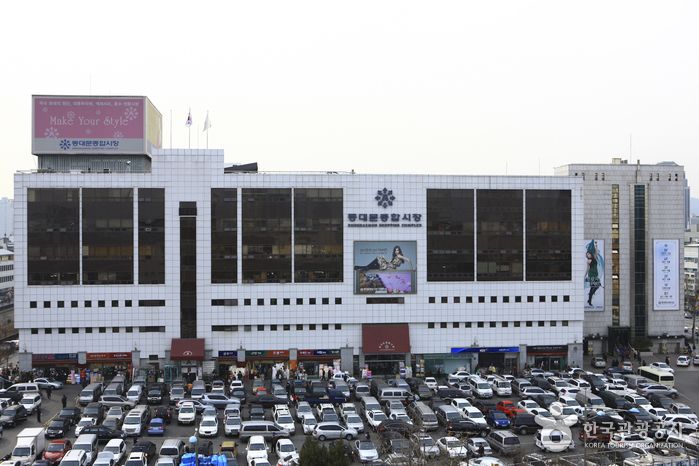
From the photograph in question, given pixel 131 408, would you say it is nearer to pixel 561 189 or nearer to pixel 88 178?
pixel 88 178

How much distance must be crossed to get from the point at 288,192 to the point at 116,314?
651 inches

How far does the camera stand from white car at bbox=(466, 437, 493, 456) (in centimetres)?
3928

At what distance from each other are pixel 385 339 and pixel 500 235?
42.6ft

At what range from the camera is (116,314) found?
60.9 meters

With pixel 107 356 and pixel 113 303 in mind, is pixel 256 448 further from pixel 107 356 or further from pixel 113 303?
pixel 113 303

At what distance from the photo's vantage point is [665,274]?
7312 centimetres

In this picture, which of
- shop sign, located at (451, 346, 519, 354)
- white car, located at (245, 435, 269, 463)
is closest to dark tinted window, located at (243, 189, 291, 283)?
shop sign, located at (451, 346, 519, 354)

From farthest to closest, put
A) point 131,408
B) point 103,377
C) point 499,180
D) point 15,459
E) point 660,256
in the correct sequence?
point 660,256, point 499,180, point 103,377, point 131,408, point 15,459

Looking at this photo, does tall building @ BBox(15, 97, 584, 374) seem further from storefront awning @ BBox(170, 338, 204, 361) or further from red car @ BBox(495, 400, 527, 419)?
red car @ BBox(495, 400, 527, 419)

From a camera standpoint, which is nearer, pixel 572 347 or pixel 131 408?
pixel 131 408

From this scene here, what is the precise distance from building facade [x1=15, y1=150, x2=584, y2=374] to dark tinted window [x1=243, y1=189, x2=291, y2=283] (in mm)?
84

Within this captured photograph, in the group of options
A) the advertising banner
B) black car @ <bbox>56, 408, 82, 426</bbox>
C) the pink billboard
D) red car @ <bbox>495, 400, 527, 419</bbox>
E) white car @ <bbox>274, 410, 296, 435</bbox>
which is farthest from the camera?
the pink billboard

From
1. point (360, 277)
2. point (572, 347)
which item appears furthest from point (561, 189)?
point (360, 277)

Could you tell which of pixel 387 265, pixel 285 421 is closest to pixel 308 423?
pixel 285 421
